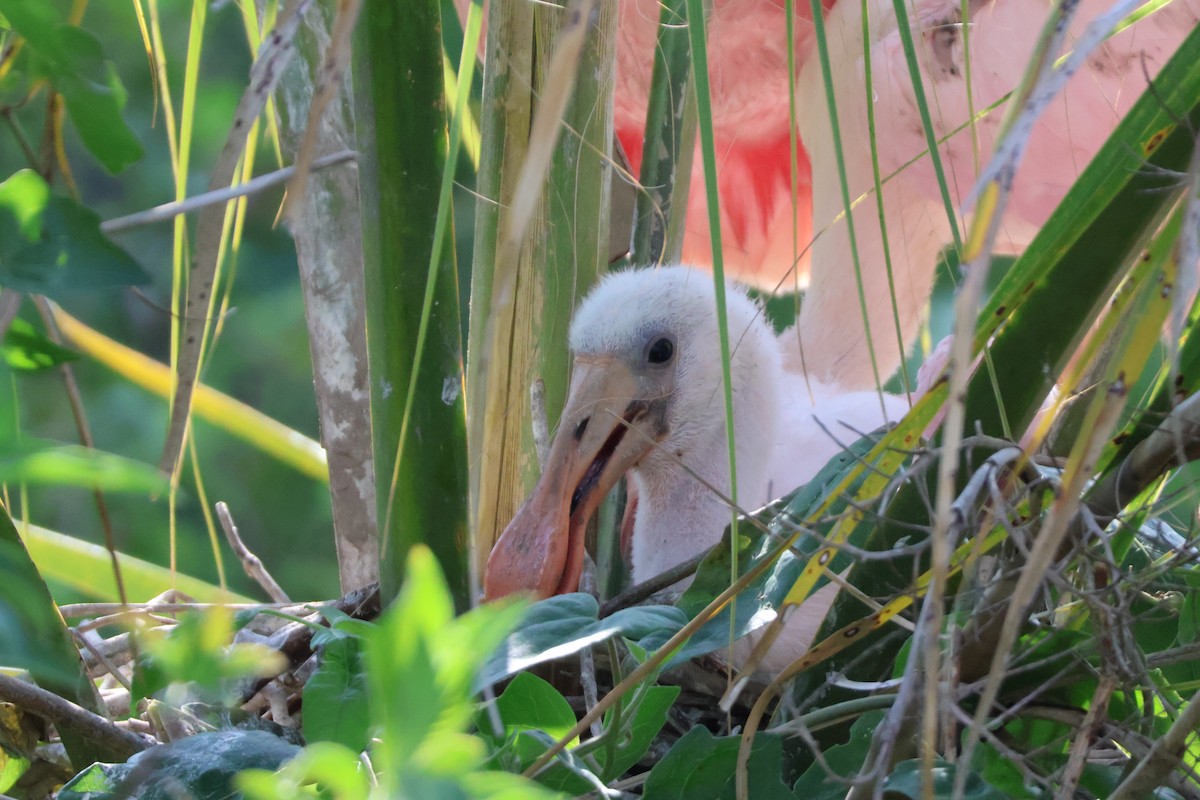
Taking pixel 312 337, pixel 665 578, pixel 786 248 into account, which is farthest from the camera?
pixel 786 248

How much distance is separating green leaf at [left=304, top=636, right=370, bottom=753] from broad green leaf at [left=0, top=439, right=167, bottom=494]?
22 cm

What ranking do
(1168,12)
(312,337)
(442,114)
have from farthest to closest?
1. (1168,12)
2. (312,337)
3. (442,114)

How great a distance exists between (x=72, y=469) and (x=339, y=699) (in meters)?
0.26

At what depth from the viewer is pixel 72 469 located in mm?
388

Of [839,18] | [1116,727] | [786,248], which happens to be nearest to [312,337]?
[839,18]

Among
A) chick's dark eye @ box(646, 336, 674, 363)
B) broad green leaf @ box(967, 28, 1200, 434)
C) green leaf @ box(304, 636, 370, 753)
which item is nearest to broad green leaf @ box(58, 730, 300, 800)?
green leaf @ box(304, 636, 370, 753)

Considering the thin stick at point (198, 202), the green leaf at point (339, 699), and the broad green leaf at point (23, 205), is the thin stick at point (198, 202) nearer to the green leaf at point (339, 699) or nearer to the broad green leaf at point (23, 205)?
the broad green leaf at point (23, 205)

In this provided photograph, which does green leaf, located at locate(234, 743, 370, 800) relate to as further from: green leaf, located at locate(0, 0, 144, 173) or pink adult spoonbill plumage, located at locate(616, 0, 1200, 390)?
pink adult spoonbill plumage, located at locate(616, 0, 1200, 390)

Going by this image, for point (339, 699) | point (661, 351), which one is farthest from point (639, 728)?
point (661, 351)

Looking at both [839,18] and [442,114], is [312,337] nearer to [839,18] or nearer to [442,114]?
[442,114]

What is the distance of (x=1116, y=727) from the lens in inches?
24.2

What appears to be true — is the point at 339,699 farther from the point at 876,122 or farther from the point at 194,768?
the point at 876,122

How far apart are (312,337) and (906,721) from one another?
81 centimetres

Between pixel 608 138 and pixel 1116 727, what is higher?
pixel 608 138
